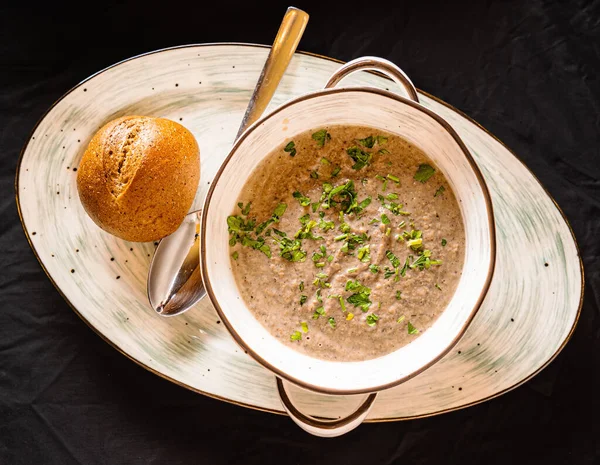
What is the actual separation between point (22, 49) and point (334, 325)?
1.74 meters

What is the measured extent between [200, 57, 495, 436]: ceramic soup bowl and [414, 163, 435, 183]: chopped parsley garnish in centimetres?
3

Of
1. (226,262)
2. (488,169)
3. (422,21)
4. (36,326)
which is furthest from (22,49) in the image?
(488,169)

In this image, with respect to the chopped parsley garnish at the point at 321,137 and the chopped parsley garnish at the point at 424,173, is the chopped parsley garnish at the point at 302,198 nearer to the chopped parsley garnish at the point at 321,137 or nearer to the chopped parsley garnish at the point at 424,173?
the chopped parsley garnish at the point at 321,137

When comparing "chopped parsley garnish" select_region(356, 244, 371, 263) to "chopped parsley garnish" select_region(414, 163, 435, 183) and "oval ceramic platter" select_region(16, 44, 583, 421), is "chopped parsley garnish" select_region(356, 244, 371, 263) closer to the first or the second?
"chopped parsley garnish" select_region(414, 163, 435, 183)

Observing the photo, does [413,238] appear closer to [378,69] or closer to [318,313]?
[318,313]

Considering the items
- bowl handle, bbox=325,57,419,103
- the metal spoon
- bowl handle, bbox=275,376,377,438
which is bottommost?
bowl handle, bbox=275,376,377,438

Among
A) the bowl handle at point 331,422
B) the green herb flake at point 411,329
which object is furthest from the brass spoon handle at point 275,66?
the bowl handle at point 331,422

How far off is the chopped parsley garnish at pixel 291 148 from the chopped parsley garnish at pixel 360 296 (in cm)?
49

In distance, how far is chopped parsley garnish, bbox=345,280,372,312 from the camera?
6.42 ft

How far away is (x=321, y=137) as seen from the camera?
6.70ft

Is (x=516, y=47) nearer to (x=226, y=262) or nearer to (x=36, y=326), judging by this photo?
(x=226, y=262)

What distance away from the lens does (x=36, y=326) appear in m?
2.44

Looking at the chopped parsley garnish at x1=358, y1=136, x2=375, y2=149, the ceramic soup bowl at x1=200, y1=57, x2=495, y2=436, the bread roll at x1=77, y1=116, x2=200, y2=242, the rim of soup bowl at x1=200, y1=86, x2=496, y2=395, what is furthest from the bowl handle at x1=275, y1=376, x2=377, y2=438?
the chopped parsley garnish at x1=358, y1=136, x2=375, y2=149

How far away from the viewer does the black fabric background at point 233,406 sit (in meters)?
2.42
